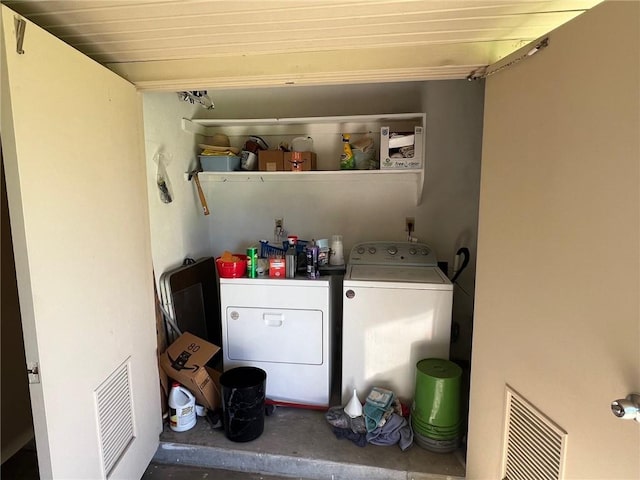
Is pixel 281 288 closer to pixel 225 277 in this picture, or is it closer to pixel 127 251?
pixel 225 277

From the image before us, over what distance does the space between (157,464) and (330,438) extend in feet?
3.16

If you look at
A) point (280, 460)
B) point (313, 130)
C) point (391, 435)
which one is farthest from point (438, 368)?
point (313, 130)

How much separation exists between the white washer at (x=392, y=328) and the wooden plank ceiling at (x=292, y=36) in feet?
3.74

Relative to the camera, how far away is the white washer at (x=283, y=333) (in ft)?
7.44

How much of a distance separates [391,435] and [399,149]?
178 centimetres

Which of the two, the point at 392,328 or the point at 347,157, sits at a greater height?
the point at 347,157

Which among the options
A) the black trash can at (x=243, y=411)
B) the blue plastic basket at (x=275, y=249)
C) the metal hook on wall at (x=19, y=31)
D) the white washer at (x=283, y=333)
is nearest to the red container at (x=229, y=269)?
the white washer at (x=283, y=333)

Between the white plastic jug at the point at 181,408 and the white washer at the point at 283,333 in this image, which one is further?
the white washer at the point at 283,333

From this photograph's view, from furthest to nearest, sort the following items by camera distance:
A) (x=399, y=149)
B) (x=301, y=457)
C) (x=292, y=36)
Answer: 1. (x=399, y=149)
2. (x=301, y=457)
3. (x=292, y=36)

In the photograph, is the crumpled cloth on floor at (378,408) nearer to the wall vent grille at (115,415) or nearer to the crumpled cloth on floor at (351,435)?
the crumpled cloth on floor at (351,435)

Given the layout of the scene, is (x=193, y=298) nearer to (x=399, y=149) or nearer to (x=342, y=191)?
(x=342, y=191)

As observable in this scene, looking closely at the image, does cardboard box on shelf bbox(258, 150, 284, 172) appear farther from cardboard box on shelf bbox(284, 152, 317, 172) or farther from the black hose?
the black hose

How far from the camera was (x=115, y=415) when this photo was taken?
1.59 metres

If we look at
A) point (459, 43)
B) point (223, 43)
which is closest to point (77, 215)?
point (223, 43)
